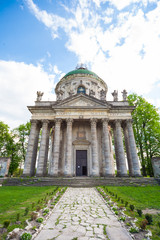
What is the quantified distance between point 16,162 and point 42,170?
624 inches

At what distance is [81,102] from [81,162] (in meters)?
9.29

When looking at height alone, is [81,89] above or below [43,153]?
above

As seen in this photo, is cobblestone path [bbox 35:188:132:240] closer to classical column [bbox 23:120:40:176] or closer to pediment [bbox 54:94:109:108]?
classical column [bbox 23:120:40:176]

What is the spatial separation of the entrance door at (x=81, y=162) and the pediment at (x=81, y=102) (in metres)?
7.24

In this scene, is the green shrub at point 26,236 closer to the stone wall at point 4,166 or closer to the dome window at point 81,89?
the stone wall at point 4,166

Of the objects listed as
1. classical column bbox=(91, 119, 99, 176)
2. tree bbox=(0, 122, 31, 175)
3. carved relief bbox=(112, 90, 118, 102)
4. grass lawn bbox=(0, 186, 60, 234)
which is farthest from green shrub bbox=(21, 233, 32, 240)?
tree bbox=(0, 122, 31, 175)

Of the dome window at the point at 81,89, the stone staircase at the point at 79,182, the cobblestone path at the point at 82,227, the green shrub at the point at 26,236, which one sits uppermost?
the dome window at the point at 81,89

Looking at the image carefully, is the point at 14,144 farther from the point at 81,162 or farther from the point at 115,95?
the point at 115,95

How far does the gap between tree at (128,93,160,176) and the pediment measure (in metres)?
7.90

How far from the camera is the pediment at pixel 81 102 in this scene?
20625 millimetres

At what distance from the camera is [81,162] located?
68.3ft

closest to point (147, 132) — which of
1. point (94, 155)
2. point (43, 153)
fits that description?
point (94, 155)

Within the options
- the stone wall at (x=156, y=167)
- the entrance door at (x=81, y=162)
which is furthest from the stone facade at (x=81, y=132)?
the stone wall at (x=156, y=167)

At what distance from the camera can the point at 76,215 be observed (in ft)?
17.5
